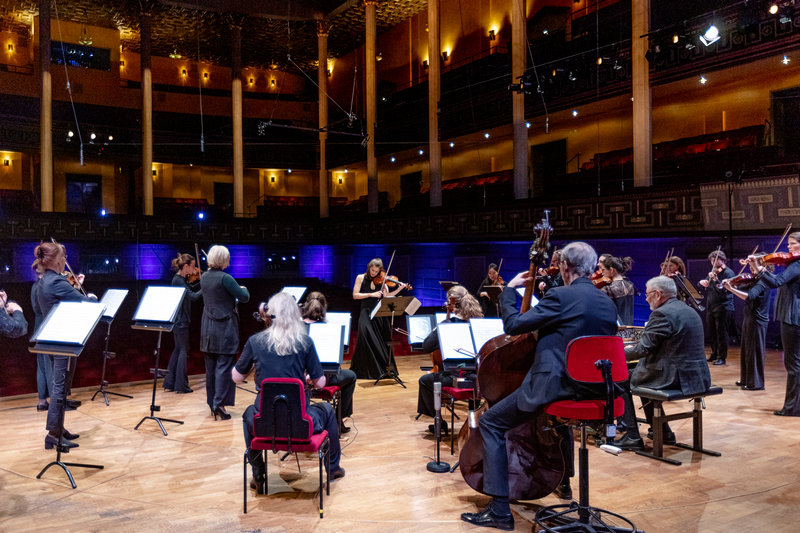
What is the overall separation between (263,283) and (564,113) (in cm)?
883

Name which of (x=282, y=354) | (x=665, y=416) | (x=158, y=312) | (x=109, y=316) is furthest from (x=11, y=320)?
(x=665, y=416)

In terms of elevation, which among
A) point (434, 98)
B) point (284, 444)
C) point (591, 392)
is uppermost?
point (434, 98)

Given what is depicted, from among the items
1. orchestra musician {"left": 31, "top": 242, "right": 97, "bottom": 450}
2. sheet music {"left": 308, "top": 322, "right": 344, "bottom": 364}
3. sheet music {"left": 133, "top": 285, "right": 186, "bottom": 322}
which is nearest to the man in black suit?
sheet music {"left": 308, "top": 322, "right": 344, "bottom": 364}

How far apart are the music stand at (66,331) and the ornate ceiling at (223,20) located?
56.9ft

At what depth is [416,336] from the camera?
6.48m

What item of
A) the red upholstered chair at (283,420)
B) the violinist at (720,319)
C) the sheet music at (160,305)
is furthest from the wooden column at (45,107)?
the violinist at (720,319)

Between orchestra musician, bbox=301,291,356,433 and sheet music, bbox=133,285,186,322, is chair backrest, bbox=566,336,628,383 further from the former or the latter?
sheet music, bbox=133,285,186,322

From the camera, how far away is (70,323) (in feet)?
15.3

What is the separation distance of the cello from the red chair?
0.31 metres

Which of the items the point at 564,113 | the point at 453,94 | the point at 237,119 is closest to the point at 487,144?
the point at 453,94

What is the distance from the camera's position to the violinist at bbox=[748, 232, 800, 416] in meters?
6.00

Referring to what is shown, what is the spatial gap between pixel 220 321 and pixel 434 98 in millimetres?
12194

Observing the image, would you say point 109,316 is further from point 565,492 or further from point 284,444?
point 565,492

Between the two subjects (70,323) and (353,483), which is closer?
(353,483)
